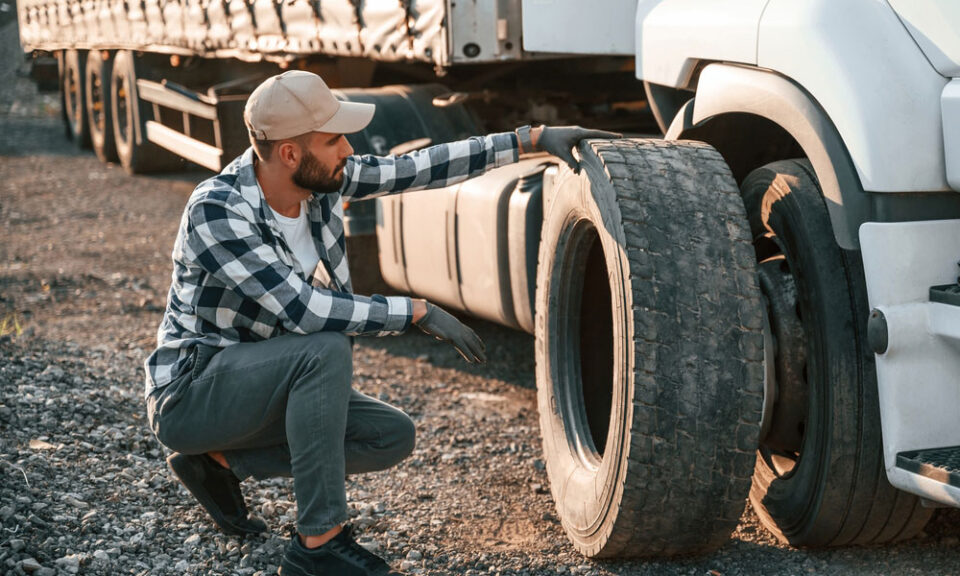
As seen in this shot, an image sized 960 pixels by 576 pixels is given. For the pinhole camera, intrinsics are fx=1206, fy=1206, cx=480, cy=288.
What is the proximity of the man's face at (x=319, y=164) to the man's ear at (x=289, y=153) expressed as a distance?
0.04ft

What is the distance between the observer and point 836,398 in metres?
3.10

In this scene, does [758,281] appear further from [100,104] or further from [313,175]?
[100,104]

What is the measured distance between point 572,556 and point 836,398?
2.97 ft

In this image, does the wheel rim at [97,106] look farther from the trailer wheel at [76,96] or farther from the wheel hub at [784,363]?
the wheel hub at [784,363]

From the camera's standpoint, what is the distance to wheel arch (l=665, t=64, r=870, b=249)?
9.62 feet

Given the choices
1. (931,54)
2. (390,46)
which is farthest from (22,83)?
(931,54)

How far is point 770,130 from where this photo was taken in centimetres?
379

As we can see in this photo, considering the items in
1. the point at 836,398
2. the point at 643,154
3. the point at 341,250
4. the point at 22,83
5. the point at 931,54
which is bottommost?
the point at 22,83

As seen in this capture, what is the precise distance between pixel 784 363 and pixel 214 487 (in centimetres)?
168

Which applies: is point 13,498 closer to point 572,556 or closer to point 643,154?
point 572,556

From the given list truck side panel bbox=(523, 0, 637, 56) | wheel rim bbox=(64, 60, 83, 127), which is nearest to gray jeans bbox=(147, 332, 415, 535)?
truck side panel bbox=(523, 0, 637, 56)

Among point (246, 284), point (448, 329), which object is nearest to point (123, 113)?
point (246, 284)

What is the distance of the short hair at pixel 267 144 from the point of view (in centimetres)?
325

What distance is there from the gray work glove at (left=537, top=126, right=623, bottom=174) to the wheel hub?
644 mm
